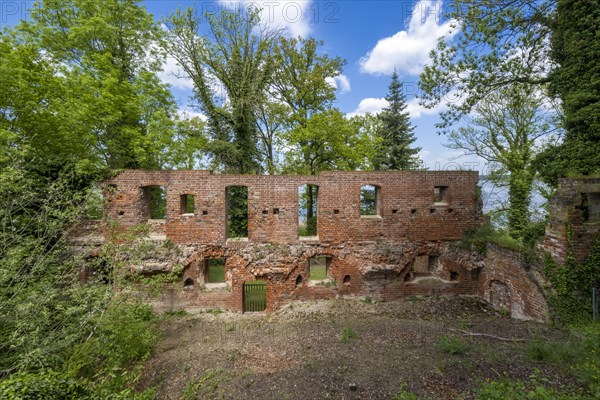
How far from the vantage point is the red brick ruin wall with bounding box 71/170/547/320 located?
912 centimetres

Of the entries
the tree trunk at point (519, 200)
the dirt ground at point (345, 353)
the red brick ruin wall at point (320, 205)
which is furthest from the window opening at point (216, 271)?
the tree trunk at point (519, 200)

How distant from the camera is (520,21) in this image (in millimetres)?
8836

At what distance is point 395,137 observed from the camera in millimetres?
18594

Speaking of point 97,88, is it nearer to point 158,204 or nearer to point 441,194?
point 158,204

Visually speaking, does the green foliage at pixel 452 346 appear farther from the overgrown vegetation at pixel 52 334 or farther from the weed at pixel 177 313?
the weed at pixel 177 313

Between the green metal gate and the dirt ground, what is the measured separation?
0.62m

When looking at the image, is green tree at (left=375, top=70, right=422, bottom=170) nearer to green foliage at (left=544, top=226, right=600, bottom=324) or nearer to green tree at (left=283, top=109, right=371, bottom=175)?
green tree at (left=283, top=109, right=371, bottom=175)

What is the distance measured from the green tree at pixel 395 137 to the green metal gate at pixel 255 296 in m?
12.8

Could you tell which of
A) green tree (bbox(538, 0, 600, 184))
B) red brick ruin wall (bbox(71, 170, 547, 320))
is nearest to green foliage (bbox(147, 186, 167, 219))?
red brick ruin wall (bbox(71, 170, 547, 320))

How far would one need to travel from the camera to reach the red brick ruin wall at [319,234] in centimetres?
912

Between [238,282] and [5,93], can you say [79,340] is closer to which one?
[238,282]

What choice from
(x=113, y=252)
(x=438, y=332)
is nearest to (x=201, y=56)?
(x=113, y=252)

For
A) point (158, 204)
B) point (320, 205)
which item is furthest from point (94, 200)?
point (158, 204)

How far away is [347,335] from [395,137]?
625 inches
